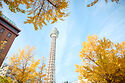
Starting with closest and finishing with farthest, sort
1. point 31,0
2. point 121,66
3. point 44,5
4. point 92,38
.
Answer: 1. point 31,0
2. point 44,5
3. point 121,66
4. point 92,38

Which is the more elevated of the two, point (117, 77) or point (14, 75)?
point (14, 75)

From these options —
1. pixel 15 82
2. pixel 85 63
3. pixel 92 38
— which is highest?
pixel 92 38

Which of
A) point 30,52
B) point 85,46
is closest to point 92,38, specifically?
point 85,46

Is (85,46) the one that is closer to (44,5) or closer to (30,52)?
(44,5)

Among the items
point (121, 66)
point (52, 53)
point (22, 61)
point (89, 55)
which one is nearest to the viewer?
point (121, 66)

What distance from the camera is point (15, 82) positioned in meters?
6.38

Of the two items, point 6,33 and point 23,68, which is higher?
point 6,33

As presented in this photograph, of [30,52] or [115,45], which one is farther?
[30,52]

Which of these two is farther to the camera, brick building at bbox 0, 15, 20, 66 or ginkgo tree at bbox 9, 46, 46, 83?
brick building at bbox 0, 15, 20, 66

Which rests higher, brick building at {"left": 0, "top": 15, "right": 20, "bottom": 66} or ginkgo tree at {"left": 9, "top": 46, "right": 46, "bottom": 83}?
brick building at {"left": 0, "top": 15, "right": 20, "bottom": 66}

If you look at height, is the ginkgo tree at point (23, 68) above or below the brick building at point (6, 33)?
below

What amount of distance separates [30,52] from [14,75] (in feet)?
8.78

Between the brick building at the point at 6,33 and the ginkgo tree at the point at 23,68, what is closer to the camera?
the ginkgo tree at the point at 23,68

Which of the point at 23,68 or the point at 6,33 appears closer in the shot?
the point at 23,68
